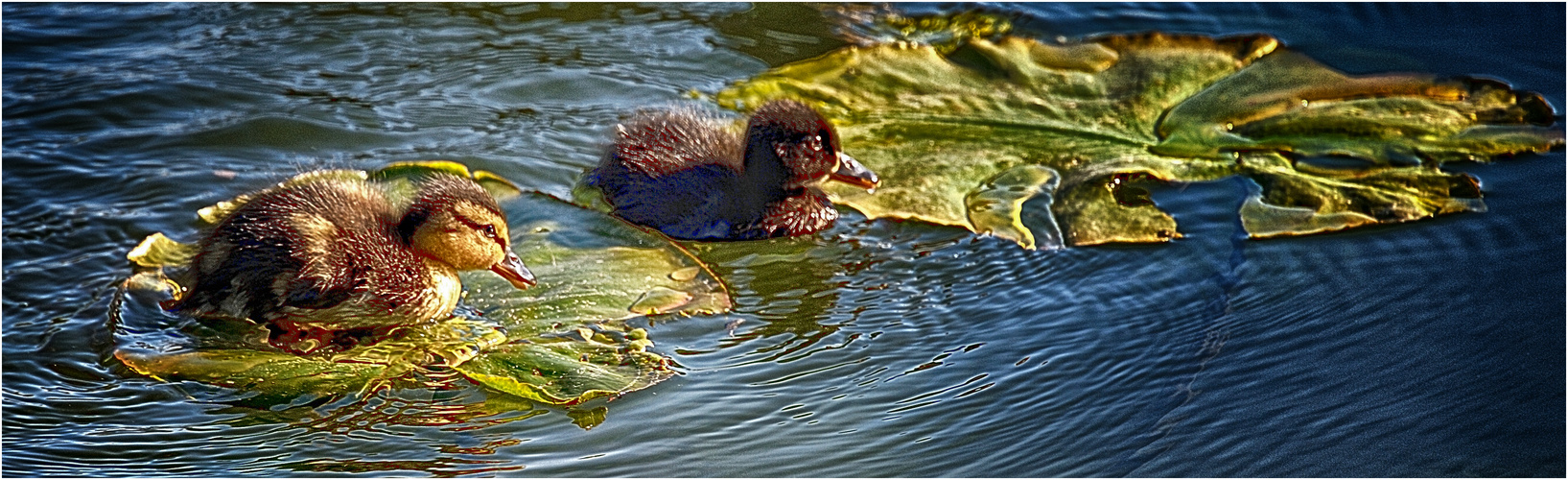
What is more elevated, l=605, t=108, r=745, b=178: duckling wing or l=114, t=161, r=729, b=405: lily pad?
l=605, t=108, r=745, b=178: duckling wing

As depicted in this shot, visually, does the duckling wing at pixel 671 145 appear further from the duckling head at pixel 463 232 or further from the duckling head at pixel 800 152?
the duckling head at pixel 463 232

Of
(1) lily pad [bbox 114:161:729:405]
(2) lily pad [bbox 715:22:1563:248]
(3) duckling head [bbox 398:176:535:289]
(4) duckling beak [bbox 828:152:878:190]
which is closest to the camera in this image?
(1) lily pad [bbox 114:161:729:405]

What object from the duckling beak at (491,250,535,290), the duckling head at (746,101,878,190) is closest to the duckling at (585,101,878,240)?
the duckling head at (746,101,878,190)

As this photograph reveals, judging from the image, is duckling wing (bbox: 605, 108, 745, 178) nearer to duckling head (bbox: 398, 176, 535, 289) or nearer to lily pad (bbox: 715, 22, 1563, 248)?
lily pad (bbox: 715, 22, 1563, 248)

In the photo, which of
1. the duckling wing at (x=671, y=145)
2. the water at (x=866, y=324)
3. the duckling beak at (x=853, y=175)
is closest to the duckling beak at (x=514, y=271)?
the water at (x=866, y=324)

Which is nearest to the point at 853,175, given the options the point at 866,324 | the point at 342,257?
the point at 866,324

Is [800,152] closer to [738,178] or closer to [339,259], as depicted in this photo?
[738,178]

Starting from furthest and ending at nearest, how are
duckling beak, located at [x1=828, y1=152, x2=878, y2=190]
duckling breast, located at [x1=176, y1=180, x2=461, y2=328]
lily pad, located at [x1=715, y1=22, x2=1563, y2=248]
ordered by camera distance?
duckling beak, located at [x1=828, y1=152, x2=878, y2=190]
lily pad, located at [x1=715, y1=22, x2=1563, y2=248]
duckling breast, located at [x1=176, y1=180, x2=461, y2=328]
